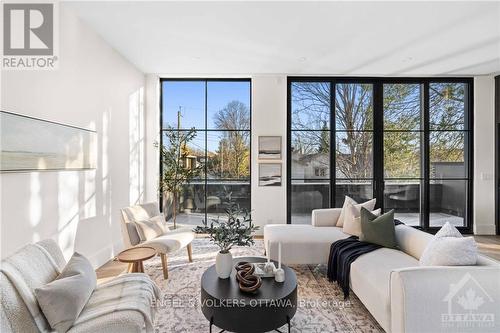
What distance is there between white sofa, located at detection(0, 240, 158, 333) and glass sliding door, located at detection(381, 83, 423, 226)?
15.8 feet

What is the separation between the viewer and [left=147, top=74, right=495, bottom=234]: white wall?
Result: 5000 mm

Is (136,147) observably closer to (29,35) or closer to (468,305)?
(29,35)

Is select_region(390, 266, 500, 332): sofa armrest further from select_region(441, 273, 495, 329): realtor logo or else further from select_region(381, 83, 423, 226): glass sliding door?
select_region(381, 83, 423, 226): glass sliding door

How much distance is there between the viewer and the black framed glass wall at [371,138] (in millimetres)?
5109

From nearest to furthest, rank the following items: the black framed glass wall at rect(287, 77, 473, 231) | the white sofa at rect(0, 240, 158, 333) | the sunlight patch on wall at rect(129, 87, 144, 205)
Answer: the white sofa at rect(0, 240, 158, 333)
the sunlight patch on wall at rect(129, 87, 144, 205)
the black framed glass wall at rect(287, 77, 473, 231)

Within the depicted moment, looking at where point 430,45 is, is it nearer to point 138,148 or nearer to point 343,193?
point 343,193

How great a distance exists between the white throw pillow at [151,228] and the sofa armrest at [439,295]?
2836 millimetres

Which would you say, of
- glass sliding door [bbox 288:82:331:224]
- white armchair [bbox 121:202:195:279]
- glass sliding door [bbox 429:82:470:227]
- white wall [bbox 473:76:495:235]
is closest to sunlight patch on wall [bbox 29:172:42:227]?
white armchair [bbox 121:202:195:279]

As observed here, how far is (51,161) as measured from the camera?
2611 mm

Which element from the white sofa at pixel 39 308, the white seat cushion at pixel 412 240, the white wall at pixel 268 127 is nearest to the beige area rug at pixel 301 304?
the white sofa at pixel 39 308

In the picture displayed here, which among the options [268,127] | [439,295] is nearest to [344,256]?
[439,295]

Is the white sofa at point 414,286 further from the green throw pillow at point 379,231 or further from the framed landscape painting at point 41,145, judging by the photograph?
the framed landscape painting at point 41,145

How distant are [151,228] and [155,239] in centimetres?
19

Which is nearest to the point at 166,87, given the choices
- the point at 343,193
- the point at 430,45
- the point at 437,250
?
the point at 343,193
